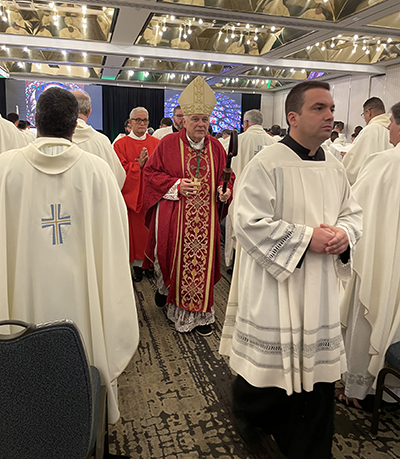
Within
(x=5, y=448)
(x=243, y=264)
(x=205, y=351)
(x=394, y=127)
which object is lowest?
(x=205, y=351)

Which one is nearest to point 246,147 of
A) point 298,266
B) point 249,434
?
point 298,266

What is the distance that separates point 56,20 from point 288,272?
283 inches

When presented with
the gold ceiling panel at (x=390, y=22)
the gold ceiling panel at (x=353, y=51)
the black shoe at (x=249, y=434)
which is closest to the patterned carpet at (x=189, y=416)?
the black shoe at (x=249, y=434)

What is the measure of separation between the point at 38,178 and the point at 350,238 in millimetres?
1349

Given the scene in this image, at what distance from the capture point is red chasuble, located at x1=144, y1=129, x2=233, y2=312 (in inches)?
131

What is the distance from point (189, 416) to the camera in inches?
93.4

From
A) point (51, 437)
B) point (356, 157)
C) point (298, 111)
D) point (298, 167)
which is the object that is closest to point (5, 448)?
point (51, 437)

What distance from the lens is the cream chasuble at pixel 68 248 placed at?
164cm

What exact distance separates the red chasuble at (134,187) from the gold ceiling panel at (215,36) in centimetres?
320

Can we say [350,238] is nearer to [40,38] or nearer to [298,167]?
[298,167]

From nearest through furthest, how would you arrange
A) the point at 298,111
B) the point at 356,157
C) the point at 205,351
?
the point at 298,111, the point at 205,351, the point at 356,157

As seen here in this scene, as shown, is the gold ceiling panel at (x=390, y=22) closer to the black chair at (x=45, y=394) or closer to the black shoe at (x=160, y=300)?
the black shoe at (x=160, y=300)

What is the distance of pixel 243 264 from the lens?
200cm

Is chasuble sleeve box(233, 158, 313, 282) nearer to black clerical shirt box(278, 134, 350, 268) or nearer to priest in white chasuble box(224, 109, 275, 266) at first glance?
black clerical shirt box(278, 134, 350, 268)
